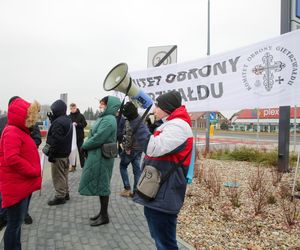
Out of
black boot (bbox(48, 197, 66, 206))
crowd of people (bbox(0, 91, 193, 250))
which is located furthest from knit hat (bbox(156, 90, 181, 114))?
black boot (bbox(48, 197, 66, 206))

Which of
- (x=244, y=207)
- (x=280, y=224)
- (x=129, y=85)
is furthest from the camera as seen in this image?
(x=244, y=207)

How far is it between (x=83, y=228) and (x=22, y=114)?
191 centimetres

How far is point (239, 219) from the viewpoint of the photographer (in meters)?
4.23

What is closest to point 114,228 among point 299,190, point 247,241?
point 247,241

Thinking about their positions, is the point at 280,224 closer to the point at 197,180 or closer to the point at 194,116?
the point at 197,180

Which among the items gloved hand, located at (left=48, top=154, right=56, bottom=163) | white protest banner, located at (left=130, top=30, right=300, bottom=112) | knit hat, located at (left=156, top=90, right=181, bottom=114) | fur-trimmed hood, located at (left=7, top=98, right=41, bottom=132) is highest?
white protest banner, located at (left=130, top=30, right=300, bottom=112)

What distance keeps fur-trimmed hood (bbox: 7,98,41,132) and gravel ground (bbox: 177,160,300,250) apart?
2.35 meters

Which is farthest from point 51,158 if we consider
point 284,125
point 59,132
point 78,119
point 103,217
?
point 284,125

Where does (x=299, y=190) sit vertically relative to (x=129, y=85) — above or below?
below

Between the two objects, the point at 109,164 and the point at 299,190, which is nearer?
the point at 109,164

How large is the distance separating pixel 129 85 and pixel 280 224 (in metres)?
2.91

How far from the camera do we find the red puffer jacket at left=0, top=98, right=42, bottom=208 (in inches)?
115

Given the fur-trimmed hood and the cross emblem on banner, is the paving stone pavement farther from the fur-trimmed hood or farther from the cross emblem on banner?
the cross emblem on banner

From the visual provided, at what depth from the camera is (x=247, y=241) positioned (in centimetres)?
360
